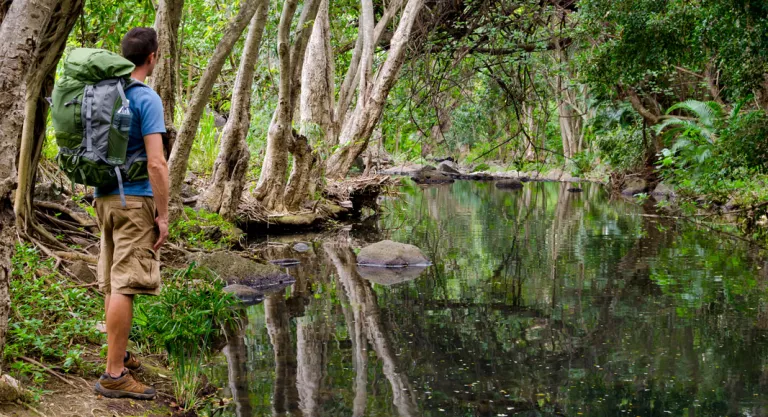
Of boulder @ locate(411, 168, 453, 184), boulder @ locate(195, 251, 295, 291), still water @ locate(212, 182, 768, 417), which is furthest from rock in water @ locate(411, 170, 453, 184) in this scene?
boulder @ locate(195, 251, 295, 291)

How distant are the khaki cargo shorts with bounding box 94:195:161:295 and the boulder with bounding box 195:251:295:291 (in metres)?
4.18

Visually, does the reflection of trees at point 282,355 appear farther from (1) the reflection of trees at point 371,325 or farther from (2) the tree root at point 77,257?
(2) the tree root at point 77,257

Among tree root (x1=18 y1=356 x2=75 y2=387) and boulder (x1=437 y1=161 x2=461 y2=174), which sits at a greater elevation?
boulder (x1=437 y1=161 x2=461 y2=174)

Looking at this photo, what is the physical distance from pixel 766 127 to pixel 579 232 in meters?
4.66

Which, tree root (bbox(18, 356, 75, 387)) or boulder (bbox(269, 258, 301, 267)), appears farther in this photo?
boulder (bbox(269, 258, 301, 267))

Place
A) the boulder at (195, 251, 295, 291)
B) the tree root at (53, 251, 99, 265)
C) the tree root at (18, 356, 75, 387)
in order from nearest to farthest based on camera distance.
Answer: the tree root at (18, 356, 75, 387) < the tree root at (53, 251, 99, 265) < the boulder at (195, 251, 295, 291)

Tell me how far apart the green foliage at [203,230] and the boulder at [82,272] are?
7.59 ft

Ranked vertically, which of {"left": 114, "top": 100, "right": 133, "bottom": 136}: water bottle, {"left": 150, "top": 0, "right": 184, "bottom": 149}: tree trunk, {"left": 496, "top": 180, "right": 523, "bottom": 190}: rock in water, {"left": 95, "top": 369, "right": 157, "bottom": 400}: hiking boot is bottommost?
{"left": 95, "top": 369, "right": 157, "bottom": 400}: hiking boot

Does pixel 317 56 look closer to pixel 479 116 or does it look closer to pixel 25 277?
pixel 479 116

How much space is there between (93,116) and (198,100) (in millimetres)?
5424

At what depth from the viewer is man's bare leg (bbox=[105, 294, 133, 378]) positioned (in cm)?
411

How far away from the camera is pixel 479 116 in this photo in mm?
20688

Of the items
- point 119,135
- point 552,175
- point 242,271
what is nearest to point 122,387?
point 119,135

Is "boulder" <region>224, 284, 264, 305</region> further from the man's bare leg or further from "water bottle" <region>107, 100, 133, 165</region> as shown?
"water bottle" <region>107, 100, 133, 165</region>
